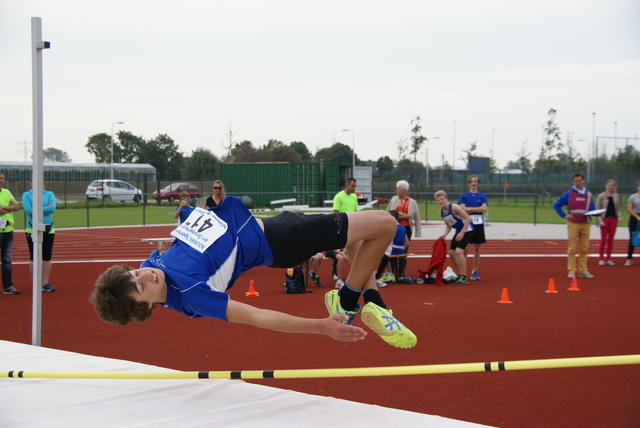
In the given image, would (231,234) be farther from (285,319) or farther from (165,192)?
(165,192)

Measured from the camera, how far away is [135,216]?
86.3ft

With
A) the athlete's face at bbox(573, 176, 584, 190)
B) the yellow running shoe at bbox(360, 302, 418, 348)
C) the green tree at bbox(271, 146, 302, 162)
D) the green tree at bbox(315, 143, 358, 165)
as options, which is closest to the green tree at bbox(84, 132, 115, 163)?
the green tree at bbox(271, 146, 302, 162)

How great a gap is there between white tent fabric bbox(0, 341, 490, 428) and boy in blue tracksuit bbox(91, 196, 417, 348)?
0.50 meters

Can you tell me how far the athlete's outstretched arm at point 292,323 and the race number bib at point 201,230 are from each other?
447 millimetres

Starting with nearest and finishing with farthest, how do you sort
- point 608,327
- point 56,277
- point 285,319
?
point 285,319, point 608,327, point 56,277

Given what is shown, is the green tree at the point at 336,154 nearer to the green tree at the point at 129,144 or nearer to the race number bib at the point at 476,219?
the green tree at the point at 129,144

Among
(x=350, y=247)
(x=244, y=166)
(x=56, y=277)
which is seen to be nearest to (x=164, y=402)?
(x=350, y=247)

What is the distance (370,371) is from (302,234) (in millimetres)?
842

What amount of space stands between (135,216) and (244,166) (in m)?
6.49

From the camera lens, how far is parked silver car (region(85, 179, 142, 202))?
32.9m

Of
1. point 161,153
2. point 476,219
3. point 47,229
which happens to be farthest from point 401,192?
point 161,153

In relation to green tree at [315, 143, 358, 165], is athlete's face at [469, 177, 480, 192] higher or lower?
lower

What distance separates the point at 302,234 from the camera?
3578 mm

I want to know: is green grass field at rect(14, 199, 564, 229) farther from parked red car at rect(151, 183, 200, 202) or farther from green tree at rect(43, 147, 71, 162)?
green tree at rect(43, 147, 71, 162)
